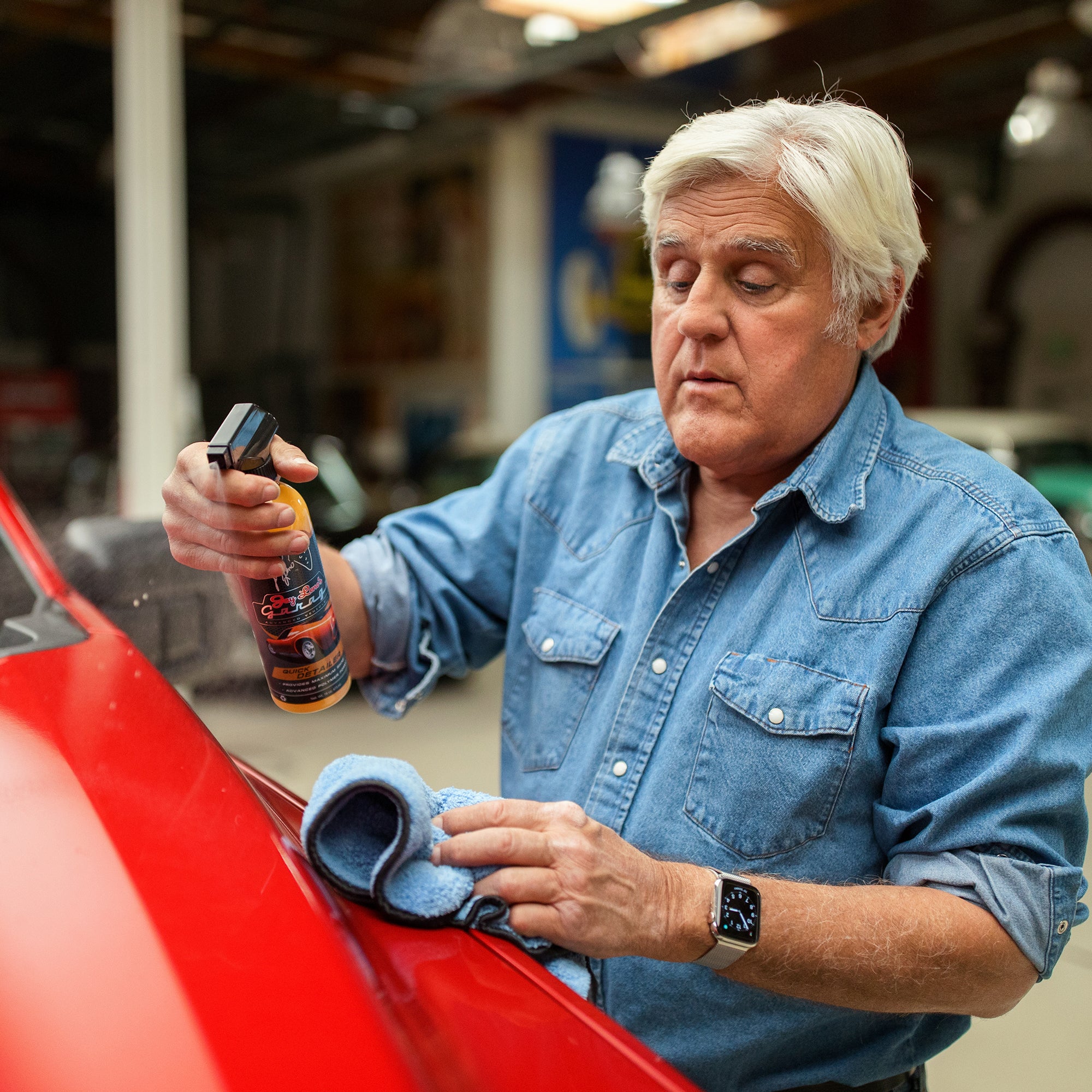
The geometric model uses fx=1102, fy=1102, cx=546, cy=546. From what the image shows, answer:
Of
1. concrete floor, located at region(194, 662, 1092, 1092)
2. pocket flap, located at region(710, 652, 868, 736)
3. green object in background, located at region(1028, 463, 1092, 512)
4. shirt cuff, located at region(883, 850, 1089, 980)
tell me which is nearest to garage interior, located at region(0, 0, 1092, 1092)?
concrete floor, located at region(194, 662, 1092, 1092)

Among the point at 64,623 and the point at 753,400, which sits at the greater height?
the point at 753,400

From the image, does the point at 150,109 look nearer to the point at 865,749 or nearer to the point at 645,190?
the point at 645,190

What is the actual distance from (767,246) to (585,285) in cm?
685

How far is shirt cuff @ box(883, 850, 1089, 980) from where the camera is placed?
1.01m

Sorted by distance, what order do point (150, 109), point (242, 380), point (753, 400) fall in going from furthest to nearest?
→ point (242, 380) → point (150, 109) → point (753, 400)

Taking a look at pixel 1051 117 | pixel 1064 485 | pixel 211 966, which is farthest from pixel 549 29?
pixel 211 966

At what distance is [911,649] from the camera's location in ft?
3.56

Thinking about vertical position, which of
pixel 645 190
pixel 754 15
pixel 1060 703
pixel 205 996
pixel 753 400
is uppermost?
pixel 754 15

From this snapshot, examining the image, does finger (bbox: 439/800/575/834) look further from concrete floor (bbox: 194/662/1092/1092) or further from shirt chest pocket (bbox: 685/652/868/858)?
shirt chest pocket (bbox: 685/652/868/858)

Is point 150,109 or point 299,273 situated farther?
point 299,273

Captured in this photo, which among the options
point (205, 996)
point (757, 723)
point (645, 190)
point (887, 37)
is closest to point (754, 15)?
point (887, 37)

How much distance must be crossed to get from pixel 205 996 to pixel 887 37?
7023mm

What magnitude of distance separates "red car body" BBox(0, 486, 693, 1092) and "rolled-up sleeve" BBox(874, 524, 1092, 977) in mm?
411

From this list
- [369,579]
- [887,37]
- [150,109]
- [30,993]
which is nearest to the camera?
[30,993]
